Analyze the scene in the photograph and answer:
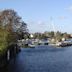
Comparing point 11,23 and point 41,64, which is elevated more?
point 11,23

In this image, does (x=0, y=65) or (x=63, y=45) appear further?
(x=63, y=45)

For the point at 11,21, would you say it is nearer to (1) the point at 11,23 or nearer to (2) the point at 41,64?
(1) the point at 11,23

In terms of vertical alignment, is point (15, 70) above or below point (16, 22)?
below

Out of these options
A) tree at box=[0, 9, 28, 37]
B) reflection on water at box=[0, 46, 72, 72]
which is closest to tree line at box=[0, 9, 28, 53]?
tree at box=[0, 9, 28, 37]

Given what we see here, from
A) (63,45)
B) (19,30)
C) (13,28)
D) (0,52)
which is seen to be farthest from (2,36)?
(63,45)

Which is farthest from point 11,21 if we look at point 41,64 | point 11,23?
point 41,64

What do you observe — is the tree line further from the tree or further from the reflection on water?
the reflection on water

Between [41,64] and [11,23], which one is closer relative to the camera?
[41,64]

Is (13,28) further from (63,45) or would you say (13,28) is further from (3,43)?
(63,45)

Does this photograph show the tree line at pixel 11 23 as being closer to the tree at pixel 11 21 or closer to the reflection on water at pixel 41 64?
the tree at pixel 11 21

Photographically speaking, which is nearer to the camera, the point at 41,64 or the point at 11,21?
the point at 41,64

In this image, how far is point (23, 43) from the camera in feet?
466

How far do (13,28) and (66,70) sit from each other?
42906 millimetres

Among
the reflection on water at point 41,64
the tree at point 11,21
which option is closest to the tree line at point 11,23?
the tree at point 11,21
